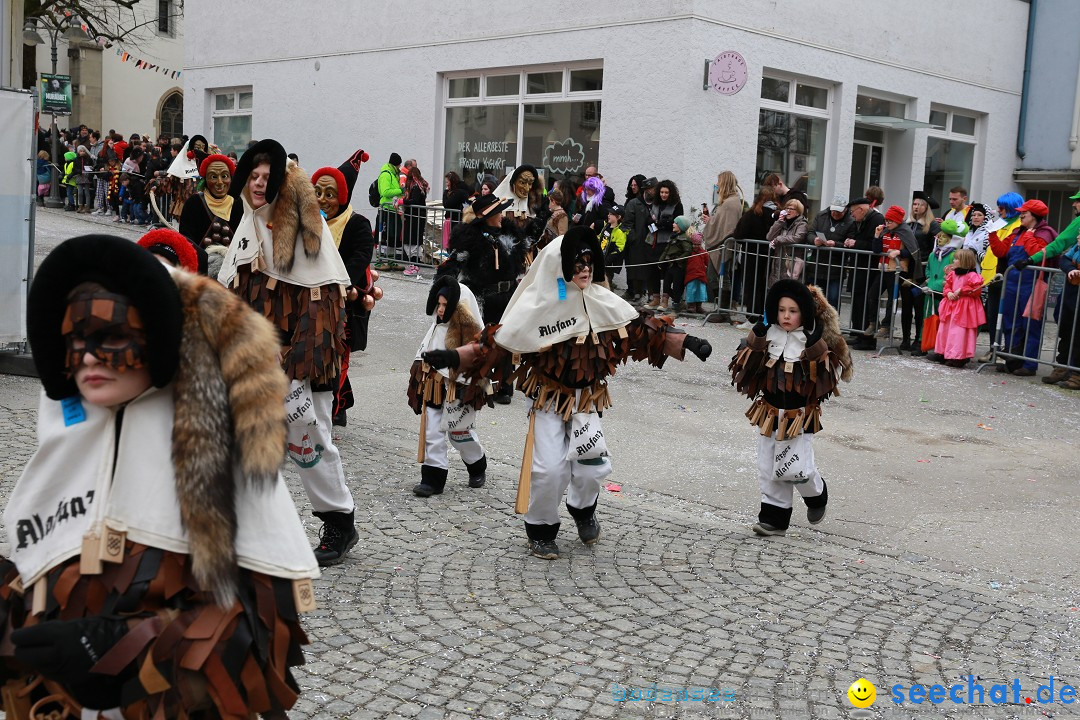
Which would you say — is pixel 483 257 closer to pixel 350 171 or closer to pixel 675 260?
pixel 350 171

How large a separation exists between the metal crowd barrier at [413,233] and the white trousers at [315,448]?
12087mm

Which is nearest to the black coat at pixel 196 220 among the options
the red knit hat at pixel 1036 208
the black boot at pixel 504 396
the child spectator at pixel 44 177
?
the black boot at pixel 504 396

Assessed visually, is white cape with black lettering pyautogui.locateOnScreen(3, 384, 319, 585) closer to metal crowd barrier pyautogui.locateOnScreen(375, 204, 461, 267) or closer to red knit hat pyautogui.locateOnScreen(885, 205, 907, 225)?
red knit hat pyautogui.locateOnScreen(885, 205, 907, 225)

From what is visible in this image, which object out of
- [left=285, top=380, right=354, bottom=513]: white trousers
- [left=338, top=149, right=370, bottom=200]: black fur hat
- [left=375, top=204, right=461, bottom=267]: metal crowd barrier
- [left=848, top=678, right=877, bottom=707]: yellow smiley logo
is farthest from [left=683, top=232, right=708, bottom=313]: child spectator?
[left=848, top=678, right=877, bottom=707]: yellow smiley logo

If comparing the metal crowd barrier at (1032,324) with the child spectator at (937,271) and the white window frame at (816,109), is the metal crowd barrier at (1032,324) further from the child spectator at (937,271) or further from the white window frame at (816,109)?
the white window frame at (816,109)

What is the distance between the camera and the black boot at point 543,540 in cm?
580

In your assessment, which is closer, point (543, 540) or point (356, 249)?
point (543, 540)

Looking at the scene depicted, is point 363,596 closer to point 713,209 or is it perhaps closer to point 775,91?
point 713,209

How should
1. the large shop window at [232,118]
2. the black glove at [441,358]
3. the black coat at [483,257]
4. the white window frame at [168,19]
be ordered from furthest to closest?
the white window frame at [168,19], the large shop window at [232,118], the black coat at [483,257], the black glove at [441,358]

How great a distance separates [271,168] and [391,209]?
13.9 metres

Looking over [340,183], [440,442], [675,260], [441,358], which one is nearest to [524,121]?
[675,260]

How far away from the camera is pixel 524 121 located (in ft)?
63.1

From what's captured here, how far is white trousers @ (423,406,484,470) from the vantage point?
6.93 metres

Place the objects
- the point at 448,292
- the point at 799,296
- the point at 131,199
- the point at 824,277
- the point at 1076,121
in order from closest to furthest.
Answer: the point at 799,296, the point at 448,292, the point at 824,277, the point at 1076,121, the point at 131,199
